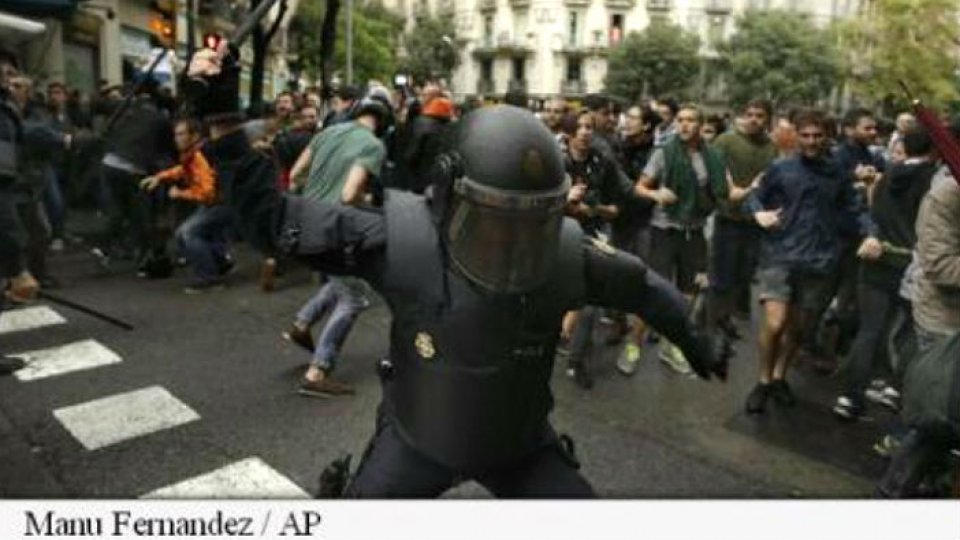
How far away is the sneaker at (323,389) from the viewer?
13.6ft

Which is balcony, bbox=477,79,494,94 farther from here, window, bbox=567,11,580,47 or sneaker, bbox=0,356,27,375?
sneaker, bbox=0,356,27,375

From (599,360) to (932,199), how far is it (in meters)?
2.23

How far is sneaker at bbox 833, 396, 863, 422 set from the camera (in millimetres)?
4180

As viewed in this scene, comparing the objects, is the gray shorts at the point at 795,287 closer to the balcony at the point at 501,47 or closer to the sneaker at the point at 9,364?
the balcony at the point at 501,47

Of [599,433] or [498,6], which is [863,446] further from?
[498,6]

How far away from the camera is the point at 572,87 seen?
3.82 meters

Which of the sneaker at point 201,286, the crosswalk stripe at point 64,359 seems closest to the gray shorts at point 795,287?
the crosswalk stripe at point 64,359

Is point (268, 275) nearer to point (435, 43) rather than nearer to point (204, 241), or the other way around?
point (204, 241)

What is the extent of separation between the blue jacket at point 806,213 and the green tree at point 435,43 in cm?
160

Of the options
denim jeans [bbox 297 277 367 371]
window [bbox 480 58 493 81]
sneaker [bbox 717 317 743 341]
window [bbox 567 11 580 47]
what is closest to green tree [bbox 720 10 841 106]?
window [bbox 567 11 580 47]

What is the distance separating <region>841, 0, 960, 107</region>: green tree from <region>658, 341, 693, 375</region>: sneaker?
2.17 m

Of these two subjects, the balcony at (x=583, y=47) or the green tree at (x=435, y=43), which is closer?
the balcony at (x=583, y=47)

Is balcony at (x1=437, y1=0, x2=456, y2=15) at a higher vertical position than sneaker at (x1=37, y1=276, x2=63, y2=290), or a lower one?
higher
